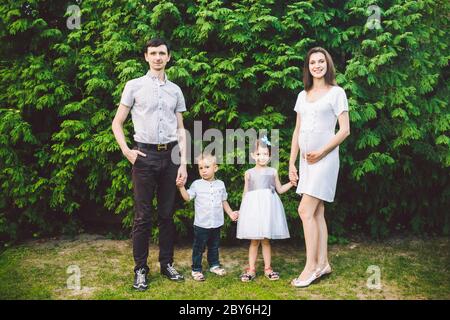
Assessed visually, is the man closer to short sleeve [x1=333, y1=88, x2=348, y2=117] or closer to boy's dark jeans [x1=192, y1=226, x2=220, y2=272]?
boy's dark jeans [x1=192, y1=226, x2=220, y2=272]

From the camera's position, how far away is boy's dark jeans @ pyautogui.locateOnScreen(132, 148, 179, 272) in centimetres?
428

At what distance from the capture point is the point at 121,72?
517cm

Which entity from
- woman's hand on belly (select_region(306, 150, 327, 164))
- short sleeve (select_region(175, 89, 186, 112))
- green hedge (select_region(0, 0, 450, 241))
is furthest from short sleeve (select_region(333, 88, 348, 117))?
short sleeve (select_region(175, 89, 186, 112))

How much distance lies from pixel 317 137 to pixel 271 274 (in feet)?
4.95

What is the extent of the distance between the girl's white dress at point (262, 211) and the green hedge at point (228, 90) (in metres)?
0.54

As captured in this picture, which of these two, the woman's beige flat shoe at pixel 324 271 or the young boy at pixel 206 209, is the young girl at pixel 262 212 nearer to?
the young boy at pixel 206 209

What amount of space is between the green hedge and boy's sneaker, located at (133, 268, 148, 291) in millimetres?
1149

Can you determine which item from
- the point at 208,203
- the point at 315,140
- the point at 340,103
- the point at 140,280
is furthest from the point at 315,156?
the point at 140,280

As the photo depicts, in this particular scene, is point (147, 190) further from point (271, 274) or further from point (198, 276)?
point (271, 274)

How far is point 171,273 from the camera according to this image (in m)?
4.54

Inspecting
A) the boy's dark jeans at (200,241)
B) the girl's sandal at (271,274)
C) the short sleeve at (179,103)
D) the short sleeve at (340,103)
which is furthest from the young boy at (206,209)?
the short sleeve at (340,103)

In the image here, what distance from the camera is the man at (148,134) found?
425cm

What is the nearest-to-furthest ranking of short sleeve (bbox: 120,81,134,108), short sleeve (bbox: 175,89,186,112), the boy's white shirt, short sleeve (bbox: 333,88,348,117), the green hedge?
short sleeve (bbox: 333,88,348,117) < short sleeve (bbox: 120,81,134,108) < short sleeve (bbox: 175,89,186,112) < the boy's white shirt < the green hedge
